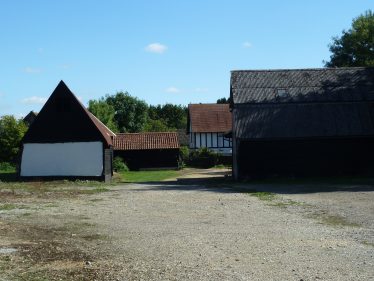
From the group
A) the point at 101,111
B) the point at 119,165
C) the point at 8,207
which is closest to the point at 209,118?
the point at 101,111

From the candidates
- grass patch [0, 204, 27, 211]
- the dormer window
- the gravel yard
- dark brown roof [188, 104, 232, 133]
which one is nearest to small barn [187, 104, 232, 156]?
dark brown roof [188, 104, 232, 133]

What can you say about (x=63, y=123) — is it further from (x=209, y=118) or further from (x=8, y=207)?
(x=209, y=118)

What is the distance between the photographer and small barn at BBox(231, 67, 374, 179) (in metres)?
32.7

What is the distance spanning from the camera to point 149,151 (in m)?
54.3

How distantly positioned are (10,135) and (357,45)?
34.8 m

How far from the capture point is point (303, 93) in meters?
35.2

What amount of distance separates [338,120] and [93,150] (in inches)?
650

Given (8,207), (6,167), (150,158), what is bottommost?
(8,207)

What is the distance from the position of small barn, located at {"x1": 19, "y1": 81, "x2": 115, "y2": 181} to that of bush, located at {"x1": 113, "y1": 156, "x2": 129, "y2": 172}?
49.0 feet

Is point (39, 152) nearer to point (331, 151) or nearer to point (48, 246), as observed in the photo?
point (331, 151)

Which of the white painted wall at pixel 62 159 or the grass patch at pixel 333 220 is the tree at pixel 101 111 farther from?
the grass patch at pixel 333 220

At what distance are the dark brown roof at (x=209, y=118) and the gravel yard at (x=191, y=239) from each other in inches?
1795

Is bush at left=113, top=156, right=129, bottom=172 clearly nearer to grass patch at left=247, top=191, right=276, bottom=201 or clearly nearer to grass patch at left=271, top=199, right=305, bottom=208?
grass patch at left=247, top=191, right=276, bottom=201

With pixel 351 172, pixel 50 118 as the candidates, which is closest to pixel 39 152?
pixel 50 118
